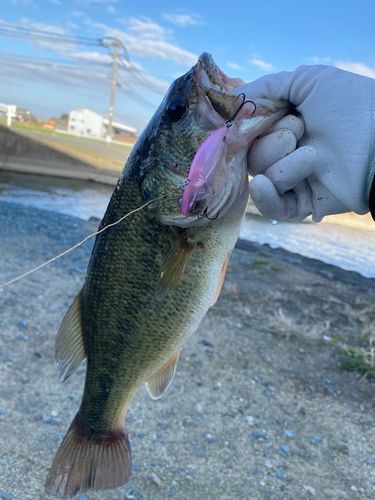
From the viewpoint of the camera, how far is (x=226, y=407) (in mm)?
3520

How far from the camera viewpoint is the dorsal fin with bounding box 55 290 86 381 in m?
2.13

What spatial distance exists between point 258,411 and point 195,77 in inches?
117

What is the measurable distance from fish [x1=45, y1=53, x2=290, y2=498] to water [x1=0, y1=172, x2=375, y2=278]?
9.63 meters

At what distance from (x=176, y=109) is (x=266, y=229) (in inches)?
555

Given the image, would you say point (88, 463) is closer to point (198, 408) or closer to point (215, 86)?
point (198, 408)

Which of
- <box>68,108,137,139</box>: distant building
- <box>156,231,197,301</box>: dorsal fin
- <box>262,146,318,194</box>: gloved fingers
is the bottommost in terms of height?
<box>156,231,197,301</box>: dorsal fin

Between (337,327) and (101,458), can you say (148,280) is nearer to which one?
(101,458)

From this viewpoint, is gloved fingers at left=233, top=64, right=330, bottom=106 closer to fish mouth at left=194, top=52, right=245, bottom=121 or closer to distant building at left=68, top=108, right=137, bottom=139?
fish mouth at left=194, top=52, right=245, bottom=121

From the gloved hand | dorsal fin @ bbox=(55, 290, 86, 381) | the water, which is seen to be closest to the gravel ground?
dorsal fin @ bbox=(55, 290, 86, 381)

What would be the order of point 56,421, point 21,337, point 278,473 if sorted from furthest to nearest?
point 21,337 → point 56,421 → point 278,473

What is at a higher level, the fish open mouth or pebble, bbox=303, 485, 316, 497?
the fish open mouth

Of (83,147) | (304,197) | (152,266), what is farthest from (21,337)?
(83,147)

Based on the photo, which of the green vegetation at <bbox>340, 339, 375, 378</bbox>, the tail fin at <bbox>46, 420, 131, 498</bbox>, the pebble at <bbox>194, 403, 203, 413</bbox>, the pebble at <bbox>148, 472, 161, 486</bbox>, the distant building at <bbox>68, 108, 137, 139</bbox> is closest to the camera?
the tail fin at <bbox>46, 420, 131, 498</bbox>

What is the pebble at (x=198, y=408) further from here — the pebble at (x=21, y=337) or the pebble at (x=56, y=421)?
the pebble at (x=21, y=337)
